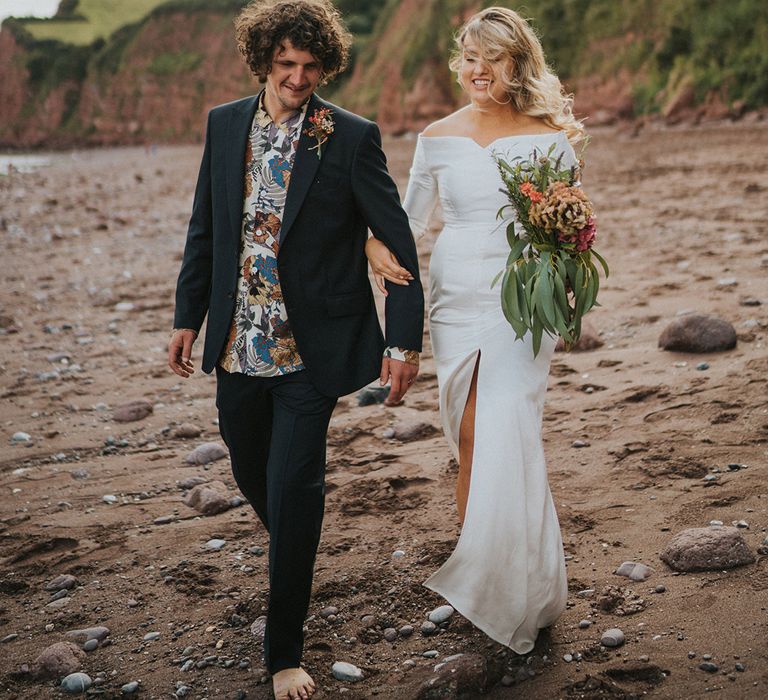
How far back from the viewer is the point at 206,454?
5.74 metres

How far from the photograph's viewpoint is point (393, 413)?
20.6ft

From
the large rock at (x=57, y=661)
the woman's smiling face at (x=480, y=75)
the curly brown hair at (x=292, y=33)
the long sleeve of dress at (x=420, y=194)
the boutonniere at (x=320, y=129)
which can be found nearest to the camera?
the curly brown hair at (x=292, y=33)

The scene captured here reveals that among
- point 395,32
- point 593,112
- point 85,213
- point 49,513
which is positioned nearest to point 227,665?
point 49,513

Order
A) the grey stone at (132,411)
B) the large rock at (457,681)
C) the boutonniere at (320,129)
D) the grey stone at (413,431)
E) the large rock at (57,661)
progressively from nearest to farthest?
the large rock at (457,681)
the boutonniere at (320,129)
the large rock at (57,661)
the grey stone at (413,431)
the grey stone at (132,411)

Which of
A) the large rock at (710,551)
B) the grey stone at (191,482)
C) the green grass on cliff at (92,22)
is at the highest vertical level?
the green grass on cliff at (92,22)

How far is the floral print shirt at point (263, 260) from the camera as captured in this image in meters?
3.47

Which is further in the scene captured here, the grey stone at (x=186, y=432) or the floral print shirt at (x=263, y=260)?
the grey stone at (x=186, y=432)

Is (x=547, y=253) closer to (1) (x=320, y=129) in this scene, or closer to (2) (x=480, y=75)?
(2) (x=480, y=75)

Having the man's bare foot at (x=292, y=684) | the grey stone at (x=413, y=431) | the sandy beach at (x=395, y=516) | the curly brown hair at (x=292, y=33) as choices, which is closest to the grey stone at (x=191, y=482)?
the sandy beach at (x=395, y=516)

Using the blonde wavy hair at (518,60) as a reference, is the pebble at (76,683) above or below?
below

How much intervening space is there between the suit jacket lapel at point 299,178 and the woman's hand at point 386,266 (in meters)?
0.34

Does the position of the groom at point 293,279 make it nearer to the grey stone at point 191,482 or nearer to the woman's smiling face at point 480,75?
the woman's smiling face at point 480,75

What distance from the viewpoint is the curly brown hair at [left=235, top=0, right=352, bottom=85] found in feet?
10.9

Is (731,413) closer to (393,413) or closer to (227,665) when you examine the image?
(393,413)
